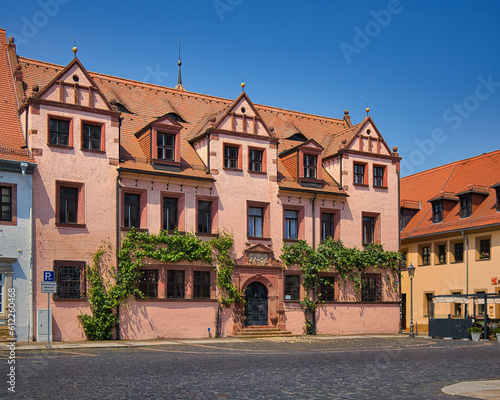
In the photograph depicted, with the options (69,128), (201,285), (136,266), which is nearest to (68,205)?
(69,128)

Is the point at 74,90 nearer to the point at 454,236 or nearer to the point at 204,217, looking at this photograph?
the point at 204,217

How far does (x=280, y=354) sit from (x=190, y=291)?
11.0m

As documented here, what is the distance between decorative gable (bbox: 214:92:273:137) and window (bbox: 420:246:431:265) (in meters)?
16.1

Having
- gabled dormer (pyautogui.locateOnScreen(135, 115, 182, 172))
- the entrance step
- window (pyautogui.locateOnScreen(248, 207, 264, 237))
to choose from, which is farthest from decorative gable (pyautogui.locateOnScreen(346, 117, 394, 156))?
the entrance step

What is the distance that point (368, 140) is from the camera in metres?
41.0

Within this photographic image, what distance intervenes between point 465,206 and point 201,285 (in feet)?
64.8

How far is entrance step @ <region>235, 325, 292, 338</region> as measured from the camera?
111 ft

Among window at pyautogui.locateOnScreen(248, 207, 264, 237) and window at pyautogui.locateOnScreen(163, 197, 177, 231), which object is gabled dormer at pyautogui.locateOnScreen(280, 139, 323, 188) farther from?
window at pyautogui.locateOnScreen(163, 197, 177, 231)

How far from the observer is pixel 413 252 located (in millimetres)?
46750

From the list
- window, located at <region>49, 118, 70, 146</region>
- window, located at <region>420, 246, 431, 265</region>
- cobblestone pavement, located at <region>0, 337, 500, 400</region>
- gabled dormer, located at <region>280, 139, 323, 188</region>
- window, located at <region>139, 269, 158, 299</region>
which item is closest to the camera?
cobblestone pavement, located at <region>0, 337, 500, 400</region>

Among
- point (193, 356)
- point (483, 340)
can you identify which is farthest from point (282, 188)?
point (193, 356)

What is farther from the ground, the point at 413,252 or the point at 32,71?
the point at 32,71

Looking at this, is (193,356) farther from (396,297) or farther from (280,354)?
(396,297)

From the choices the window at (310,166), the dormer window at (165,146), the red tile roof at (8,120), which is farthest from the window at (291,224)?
the red tile roof at (8,120)
